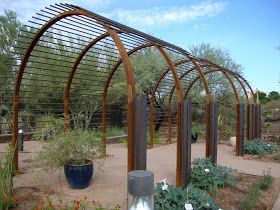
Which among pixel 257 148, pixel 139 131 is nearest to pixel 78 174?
pixel 139 131

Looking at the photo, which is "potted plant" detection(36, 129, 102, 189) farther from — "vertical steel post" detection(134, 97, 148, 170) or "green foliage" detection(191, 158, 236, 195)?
"green foliage" detection(191, 158, 236, 195)

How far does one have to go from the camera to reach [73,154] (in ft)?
16.5

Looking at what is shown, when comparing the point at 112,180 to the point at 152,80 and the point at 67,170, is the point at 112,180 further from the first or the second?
the point at 152,80

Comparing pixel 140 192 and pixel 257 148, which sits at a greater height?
pixel 140 192

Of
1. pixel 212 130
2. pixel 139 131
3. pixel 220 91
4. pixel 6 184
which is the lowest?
pixel 6 184

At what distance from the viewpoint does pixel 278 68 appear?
51.6 feet

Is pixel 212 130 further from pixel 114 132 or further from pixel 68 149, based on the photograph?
pixel 114 132

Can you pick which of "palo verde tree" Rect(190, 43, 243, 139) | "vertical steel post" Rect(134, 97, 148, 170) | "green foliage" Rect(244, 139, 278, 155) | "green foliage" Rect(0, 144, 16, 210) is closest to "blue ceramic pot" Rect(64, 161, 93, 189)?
"green foliage" Rect(0, 144, 16, 210)

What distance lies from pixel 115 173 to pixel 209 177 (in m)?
2.07

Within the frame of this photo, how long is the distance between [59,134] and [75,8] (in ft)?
6.86

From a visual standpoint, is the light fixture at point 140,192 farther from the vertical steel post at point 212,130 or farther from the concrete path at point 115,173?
the vertical steel post at point 212,130

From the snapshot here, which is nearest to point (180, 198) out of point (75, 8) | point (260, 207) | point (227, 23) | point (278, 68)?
point (260, 207)

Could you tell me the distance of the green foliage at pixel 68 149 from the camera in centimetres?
486

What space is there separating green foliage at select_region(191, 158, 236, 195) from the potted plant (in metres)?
1.73
